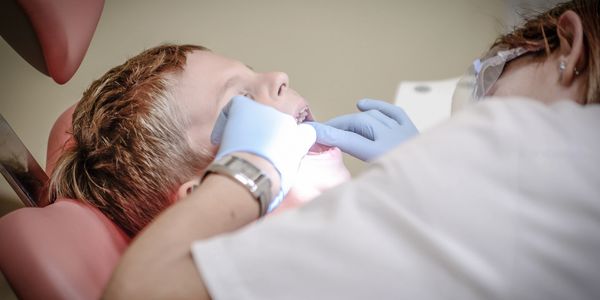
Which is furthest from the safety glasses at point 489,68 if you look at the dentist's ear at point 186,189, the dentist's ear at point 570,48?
the dentist's ear at point 186,189

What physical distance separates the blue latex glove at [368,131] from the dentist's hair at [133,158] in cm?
31

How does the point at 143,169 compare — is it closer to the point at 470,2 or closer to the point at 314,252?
the point at 314,252

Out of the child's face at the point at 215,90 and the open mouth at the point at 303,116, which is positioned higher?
the child's face at the point at 215,90

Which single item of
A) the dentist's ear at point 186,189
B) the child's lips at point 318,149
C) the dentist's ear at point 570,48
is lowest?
the child's lips at point 318,149

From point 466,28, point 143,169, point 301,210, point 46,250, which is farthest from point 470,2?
point 46,250

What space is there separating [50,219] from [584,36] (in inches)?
41.5

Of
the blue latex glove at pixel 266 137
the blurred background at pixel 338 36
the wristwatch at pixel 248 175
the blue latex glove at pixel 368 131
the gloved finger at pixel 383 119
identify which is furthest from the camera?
the blurred background at pixel 338 36

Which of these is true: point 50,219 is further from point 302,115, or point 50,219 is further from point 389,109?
point 389,109

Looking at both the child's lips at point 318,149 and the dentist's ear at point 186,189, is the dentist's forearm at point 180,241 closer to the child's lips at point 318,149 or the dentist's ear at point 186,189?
the dentist's ear at point 186,189

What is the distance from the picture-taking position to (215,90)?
118cm

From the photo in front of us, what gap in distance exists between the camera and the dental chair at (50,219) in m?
0.84

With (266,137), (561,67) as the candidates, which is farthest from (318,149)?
(561,67)

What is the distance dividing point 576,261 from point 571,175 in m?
0.10

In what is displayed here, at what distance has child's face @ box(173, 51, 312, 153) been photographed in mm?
1157
